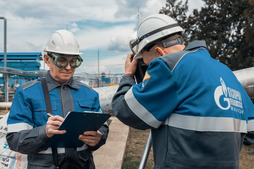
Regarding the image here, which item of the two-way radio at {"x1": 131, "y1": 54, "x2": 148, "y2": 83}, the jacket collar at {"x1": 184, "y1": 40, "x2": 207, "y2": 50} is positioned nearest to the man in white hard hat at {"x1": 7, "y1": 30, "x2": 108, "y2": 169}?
the two-way radio at {"x1": 131, "y1": 54, "x2": 148, "y2": 83}

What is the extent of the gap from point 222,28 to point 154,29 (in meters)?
19.1

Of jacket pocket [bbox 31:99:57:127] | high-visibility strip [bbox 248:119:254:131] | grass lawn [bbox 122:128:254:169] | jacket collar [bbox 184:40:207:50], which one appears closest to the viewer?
jacket collar [bbox 184:40:207:50]

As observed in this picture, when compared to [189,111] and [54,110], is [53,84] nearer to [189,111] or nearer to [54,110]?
[54,110]

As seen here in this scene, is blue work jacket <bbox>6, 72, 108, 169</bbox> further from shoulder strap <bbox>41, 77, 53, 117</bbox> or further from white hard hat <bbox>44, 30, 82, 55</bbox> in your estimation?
white hard hat <bbox>44, 30, 82, 55</bbox>

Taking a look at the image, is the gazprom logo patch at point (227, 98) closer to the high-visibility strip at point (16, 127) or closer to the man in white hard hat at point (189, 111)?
the man in white hard hat at point (189, 111)

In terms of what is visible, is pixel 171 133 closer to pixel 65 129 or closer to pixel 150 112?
pixel 150 112

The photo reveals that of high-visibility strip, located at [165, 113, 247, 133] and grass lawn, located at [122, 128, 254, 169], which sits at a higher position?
high-visibility strip, located at [165, 113, 247, 133]

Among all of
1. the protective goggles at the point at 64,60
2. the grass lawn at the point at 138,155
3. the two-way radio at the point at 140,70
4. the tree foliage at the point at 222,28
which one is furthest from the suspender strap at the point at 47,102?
the tree foliage at the point at 222,28

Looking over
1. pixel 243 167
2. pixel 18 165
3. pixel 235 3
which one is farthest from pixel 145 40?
pixel 235 3

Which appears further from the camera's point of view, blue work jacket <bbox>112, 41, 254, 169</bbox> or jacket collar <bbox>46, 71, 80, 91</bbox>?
jacket collar <bbox>46, 71, 80, 91</bbox>

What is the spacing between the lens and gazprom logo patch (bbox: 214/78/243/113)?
1.37 m

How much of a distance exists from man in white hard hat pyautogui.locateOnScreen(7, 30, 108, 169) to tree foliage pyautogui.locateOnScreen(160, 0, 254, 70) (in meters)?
15.5

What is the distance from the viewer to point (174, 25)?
1727 millimetres

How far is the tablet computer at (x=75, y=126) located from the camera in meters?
1.60
